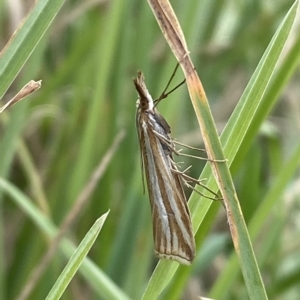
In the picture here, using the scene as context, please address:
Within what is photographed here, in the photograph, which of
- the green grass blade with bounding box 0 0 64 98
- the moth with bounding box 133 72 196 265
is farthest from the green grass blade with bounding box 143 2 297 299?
the green grass blade with bounding box 0 0 64 98

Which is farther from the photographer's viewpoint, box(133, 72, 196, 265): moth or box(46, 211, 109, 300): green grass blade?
box(133, 72, 196, 265): moth

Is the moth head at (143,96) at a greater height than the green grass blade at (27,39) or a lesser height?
lesser

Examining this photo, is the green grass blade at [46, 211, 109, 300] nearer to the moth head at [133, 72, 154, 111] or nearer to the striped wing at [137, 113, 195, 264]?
the striped wing at [137, 113, 195, 264]

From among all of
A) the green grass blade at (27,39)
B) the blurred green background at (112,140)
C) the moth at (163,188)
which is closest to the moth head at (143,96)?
the moth at (163,188)

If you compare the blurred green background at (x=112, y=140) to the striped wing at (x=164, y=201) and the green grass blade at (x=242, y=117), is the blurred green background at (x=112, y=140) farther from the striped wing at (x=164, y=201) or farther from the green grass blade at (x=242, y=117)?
the green grass blade at (x=242, y=117)

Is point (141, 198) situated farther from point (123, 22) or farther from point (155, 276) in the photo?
point (155, 276)

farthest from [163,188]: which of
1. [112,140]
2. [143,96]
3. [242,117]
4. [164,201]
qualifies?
[112,140]

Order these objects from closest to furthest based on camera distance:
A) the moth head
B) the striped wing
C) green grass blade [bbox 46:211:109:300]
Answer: green grass blade [bbox 46:211:109:300] → the striped wing → the moth head
